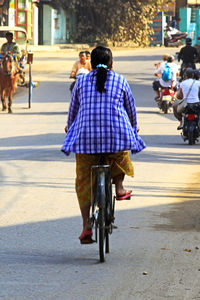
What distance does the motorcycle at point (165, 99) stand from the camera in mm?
25047

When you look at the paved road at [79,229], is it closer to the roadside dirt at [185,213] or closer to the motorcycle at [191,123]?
the roadside dirt at [185,213]

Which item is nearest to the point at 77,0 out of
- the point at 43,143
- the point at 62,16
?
the point at 62,16

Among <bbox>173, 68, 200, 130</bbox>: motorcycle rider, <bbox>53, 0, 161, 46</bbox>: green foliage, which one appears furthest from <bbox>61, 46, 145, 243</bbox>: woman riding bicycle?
<bbox>53, 0, 161, 46</bbox>: green foliage

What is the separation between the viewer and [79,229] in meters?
8.65

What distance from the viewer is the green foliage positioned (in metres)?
63.8

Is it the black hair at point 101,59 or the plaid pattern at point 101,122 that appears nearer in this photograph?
the plaid pattern at point 101,122

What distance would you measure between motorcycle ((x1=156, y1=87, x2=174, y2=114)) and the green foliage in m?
38.0

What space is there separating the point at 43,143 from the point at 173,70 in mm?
9299

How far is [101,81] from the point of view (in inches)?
288

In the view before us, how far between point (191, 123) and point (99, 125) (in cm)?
1043

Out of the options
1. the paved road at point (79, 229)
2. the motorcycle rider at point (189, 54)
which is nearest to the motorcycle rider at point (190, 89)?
the paved road at point (79, 229)

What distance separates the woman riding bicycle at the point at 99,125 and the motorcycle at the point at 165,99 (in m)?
17.5

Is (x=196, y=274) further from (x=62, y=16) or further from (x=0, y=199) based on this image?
(x=62, y=16)

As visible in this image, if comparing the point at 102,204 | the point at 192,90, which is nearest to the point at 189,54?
the point at 192,90
